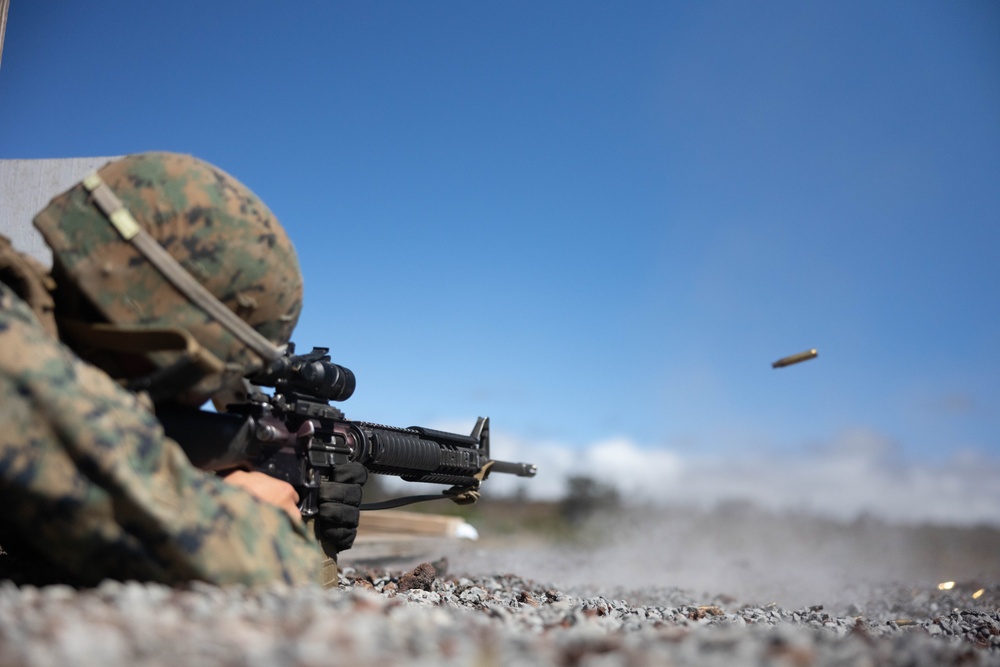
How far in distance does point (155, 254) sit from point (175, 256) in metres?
0.08

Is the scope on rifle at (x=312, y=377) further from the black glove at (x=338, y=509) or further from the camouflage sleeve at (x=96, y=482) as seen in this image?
the camouflage sleeve at (x=96, y=482)

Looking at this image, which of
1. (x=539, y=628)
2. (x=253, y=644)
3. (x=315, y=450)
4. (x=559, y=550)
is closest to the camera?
(x=253, y=644)

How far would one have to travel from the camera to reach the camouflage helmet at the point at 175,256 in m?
2.73

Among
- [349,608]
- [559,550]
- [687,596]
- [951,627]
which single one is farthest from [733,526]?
[349,608]

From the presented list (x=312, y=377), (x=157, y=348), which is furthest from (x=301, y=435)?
(x=157, y=348)

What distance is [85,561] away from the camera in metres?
2.32

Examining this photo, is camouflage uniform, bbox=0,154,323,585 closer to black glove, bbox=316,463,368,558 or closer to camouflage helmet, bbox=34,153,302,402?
camouflage helmet, bbox=34,153,302,402

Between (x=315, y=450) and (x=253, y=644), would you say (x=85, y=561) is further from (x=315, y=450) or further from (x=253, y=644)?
(x=315, y=450)

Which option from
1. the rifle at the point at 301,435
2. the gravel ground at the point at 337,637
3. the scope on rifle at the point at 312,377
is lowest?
the gravel ground at the point at 337,637

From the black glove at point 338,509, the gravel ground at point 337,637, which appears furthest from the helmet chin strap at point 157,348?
the black glove at point 338,509

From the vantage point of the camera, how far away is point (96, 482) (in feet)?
7.33

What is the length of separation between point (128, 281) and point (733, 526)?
15.0 metres

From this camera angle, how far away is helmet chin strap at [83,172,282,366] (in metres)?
2.72

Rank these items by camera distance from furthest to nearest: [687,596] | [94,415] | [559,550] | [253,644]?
[559,550]
[687,596]
[94,415]
[253,644]
